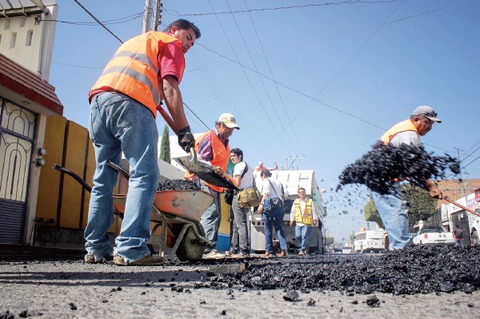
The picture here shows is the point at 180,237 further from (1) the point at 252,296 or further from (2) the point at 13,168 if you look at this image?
(2) the point at 13,168

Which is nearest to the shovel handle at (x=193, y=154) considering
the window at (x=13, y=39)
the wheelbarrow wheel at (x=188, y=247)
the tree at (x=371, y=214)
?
the wheelbarrow wheel at (x=188, y=247)

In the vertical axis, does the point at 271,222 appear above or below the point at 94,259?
above

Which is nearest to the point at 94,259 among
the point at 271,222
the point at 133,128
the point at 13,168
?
the point at 133,128

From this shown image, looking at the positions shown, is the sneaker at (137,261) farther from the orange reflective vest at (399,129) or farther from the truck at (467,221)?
the truck at (467,221)

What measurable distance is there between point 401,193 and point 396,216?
1.09 ft

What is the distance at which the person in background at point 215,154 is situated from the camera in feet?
20.3

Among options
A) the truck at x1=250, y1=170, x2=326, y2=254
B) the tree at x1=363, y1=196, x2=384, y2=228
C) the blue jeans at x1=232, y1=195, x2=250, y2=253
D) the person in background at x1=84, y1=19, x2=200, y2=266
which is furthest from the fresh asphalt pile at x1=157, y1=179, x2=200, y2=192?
the tree at x1=363, y1=196, x2=384, y2=228

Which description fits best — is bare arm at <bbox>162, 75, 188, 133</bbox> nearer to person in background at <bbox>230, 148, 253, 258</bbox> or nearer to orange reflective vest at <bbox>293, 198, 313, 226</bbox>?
person in background at <bbox>230, 148, 253, 258</bbox>

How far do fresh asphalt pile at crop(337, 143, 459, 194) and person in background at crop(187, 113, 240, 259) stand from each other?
2.35 meters

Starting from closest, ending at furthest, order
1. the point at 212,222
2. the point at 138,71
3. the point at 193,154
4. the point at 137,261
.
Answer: the point at 137,261 < the point at 138,71 < the point at 193,154 < the point at 212,222

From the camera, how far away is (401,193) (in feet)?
16.2

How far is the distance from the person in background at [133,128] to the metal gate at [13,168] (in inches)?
162

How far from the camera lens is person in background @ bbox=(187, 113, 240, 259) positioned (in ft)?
20.3

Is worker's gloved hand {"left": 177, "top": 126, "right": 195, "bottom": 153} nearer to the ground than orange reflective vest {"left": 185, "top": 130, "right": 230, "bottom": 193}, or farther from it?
nearer to the ground
